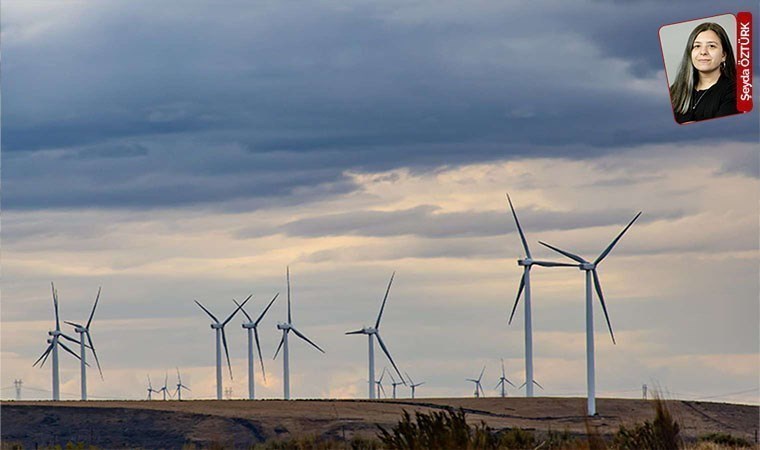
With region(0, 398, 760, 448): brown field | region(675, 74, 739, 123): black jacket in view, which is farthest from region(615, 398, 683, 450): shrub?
region(0, 398, 760, 448): brown field

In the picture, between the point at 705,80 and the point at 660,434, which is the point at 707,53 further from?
the point at 660,434

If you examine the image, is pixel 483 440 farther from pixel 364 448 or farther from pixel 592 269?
pixel 592 269

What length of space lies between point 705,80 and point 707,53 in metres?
0.78

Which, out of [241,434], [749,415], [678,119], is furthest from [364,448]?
[749,415]

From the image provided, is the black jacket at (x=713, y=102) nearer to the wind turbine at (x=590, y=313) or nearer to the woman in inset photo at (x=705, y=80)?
the woman in inset photo at (x=705, y=80)

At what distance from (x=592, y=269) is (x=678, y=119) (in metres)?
76.1

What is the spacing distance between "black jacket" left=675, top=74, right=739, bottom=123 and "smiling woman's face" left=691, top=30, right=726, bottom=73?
0.67 metres

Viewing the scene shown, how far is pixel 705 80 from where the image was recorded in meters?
35.3

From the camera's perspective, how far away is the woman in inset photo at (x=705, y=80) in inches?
1366

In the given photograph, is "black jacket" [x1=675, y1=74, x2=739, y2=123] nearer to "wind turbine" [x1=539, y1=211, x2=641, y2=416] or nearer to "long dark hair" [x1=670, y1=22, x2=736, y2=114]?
"long dark hair" [x1=670, y1=22, x2=736, y2=114]

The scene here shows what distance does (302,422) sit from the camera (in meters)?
102

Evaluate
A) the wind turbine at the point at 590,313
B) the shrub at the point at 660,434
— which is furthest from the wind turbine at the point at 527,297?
the shrub at the point at 660,434

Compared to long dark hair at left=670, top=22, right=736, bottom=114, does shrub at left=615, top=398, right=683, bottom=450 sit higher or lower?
lower

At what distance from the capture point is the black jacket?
34.9 m
